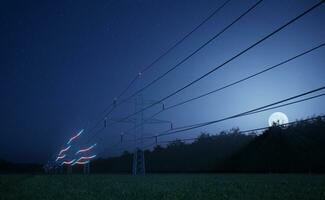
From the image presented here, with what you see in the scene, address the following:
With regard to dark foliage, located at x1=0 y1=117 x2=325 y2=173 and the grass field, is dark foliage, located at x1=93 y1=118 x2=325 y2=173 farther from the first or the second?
the grass field

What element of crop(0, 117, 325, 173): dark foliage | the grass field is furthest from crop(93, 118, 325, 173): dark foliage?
the grass field

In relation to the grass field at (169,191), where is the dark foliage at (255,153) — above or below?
above

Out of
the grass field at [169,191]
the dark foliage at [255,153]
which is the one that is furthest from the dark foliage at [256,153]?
the grass field at [169,191]

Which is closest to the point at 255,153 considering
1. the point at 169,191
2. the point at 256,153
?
the point at 256,153

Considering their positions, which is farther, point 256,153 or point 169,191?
point 256,153

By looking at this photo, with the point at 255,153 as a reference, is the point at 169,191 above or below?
below

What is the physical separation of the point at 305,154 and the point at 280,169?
13.7 ft

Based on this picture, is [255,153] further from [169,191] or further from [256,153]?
[169,191]

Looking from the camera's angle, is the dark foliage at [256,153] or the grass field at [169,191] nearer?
the grass field at [169,191]

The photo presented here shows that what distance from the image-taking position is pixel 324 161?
129 feet

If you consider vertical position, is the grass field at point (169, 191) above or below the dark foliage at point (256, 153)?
below

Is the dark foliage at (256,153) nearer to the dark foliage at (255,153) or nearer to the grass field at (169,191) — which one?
the dark foliage at (255,153)

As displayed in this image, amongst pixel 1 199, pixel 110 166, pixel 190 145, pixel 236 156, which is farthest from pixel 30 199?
pixel 110 166

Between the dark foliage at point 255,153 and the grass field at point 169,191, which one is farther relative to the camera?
the dark foliage at point 255,153
